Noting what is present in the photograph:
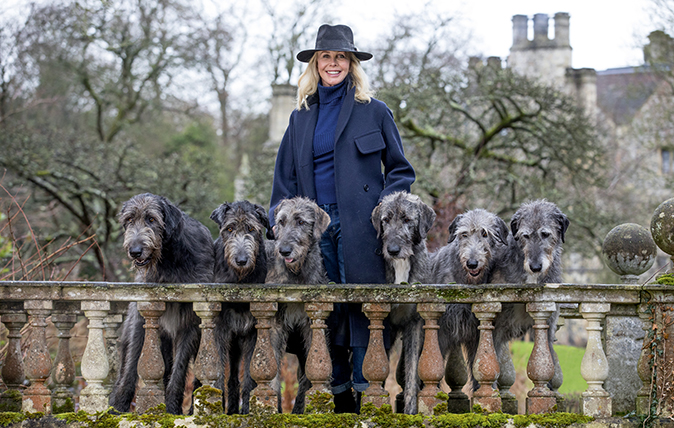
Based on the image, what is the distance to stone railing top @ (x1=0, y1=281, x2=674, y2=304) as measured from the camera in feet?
14.1

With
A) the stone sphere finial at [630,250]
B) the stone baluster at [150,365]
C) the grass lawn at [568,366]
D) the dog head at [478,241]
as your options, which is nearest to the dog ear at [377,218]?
the dog head at [478,241]

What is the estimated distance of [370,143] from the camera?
17.2 feet

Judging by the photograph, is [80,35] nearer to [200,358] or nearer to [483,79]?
[483,79]

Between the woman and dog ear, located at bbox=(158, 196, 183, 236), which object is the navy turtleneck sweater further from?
dog ear, located at bbox=(158, 196, 183, 236)

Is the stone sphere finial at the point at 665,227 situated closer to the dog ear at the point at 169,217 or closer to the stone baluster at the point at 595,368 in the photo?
the stone baluster at the point at 595,368

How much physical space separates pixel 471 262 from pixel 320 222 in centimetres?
126

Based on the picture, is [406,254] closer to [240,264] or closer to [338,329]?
[338,329]

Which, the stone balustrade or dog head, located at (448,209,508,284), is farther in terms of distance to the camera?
dog head, located at (448,209,508,284)

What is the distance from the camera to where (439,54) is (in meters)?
24.5

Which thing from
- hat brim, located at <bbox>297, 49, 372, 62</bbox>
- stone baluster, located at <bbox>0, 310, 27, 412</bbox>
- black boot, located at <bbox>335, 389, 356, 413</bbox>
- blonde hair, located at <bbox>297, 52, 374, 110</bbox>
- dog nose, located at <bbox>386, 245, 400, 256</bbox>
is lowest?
black boot, located at <bbox>335, 389, 356, 413</bbox>

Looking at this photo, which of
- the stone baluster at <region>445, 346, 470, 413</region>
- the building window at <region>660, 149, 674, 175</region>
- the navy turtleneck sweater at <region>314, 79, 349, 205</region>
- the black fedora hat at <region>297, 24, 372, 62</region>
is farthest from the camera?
the building window at <region>660, 149, 674, 175</region>

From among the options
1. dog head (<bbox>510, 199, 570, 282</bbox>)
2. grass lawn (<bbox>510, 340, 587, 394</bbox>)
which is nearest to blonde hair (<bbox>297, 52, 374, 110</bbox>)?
dog head (<bbox>510, 199, 570, 282</bbox>)

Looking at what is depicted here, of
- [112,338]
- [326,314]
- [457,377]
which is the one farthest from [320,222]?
[112,338]

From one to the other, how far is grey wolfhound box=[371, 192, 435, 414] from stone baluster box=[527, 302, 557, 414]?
95 cm
